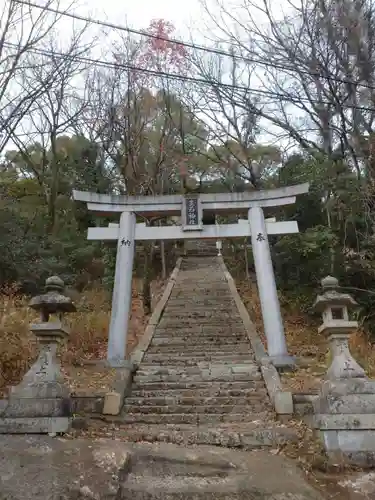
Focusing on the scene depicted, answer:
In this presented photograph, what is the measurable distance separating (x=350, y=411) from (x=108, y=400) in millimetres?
3762

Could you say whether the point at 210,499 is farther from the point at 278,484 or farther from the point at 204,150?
the point at 204,150

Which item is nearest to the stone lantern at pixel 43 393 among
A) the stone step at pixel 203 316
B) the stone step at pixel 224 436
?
the stone step at pixel 224 436

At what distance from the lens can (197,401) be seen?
7691 millimetres

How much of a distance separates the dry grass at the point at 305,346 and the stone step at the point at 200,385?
0.68 m

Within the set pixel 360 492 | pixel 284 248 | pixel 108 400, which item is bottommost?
pixel 360 492

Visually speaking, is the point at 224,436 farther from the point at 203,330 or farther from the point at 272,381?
the point at 203,330

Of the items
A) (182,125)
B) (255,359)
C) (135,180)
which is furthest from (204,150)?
(255,359)

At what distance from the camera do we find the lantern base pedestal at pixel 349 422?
547 cm

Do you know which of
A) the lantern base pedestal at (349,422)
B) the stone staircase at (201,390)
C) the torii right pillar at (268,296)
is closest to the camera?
the lantern base pedestal at (349,422)

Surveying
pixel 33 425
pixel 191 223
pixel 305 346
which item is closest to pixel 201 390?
pixel 33 425

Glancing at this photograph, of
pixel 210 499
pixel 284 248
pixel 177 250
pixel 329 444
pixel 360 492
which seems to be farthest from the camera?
pixel 177 250

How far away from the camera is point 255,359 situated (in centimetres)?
955

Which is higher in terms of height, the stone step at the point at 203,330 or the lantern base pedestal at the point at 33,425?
the stone step at the point at 203,330

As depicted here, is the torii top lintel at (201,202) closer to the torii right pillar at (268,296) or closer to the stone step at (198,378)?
the torii right pillar at (268,296)
